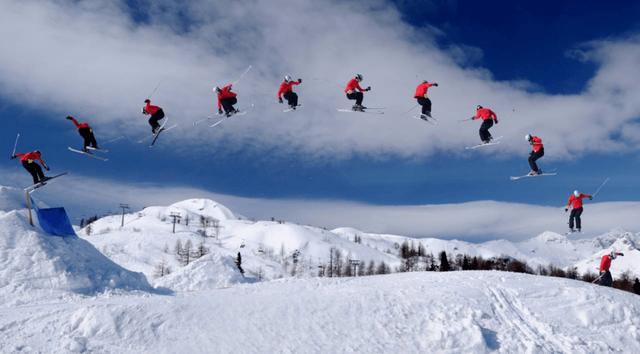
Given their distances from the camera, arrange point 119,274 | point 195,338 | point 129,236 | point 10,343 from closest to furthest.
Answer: point 10,343 → point 195,338 → point 119,274 → point 129,236

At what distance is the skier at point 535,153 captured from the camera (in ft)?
78.2

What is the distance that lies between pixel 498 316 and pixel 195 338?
1390 cm

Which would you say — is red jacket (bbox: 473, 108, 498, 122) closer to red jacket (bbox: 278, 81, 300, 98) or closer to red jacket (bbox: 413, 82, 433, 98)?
red jacket (bbox: 413, 82, 433, 98)

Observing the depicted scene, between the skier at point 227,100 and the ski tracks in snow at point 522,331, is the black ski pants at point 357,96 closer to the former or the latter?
the skier at point 227,100

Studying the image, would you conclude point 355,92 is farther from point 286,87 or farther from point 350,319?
point 350,319

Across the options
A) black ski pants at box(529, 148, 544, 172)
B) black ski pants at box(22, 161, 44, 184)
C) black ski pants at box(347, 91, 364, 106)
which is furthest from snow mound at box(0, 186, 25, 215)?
black ski pants at box(529, 148, 544, 172)

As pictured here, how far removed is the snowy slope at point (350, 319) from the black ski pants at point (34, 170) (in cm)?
846

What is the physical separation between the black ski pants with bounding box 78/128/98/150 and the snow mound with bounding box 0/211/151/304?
716 centimetres

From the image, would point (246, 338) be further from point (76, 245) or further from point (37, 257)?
point (76, 245)

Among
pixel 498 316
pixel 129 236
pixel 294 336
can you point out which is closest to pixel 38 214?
pixel 294 336

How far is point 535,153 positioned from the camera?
78.7ft

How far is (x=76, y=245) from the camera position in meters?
29.8

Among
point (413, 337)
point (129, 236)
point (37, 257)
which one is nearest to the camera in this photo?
point (413, 337)

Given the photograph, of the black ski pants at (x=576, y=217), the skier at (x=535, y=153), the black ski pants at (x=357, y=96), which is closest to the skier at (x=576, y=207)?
the black ski pants at (x=576, y=217)
